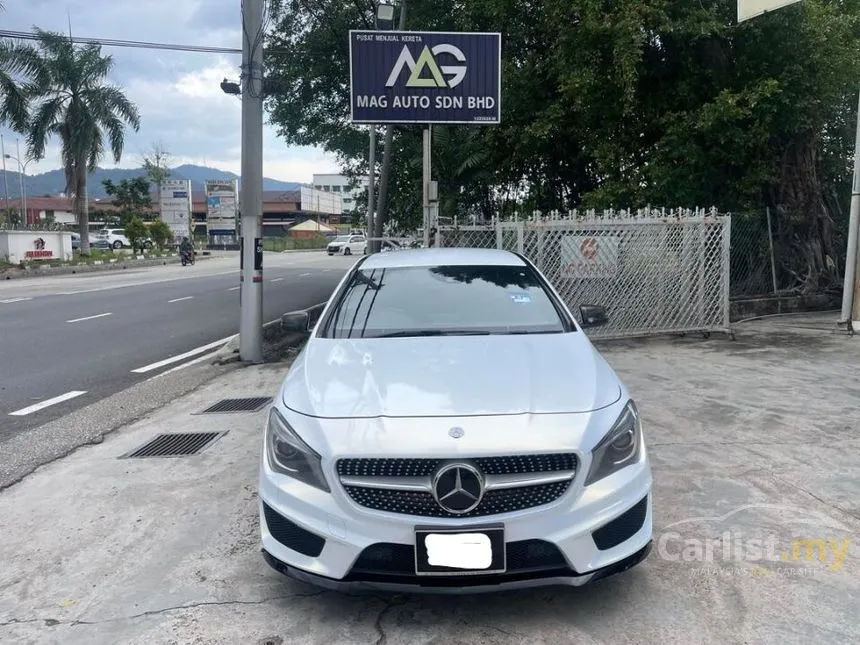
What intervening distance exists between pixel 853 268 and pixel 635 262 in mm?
3298

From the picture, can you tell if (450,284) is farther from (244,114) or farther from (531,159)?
(531,159)

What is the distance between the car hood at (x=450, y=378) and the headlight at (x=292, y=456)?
0.12 meters

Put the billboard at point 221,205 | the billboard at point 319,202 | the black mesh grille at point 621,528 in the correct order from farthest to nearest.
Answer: the billboard at point 319,202 → the billboard at point 221,205 → the black mesh grille at point 621,528

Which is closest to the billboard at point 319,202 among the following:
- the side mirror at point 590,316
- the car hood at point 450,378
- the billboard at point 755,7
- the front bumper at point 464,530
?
the billboard at point 755,7

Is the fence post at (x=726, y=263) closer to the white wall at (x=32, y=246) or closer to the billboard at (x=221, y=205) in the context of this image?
the white wall at (x=32, y=246)

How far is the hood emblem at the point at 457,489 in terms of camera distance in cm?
276

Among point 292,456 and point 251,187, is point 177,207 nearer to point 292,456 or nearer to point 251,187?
point 251,187

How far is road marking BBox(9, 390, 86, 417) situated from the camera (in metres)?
6.68

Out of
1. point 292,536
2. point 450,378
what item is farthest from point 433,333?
point 292,536

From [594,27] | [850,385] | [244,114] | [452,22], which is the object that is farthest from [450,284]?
[452,22]

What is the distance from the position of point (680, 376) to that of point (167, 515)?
18.0 feet

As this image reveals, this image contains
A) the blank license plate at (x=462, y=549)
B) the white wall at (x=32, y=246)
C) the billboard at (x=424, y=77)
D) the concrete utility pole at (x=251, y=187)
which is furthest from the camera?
the white wall at (x=32, y=246)

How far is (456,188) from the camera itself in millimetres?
15016

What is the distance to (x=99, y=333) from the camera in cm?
1150
